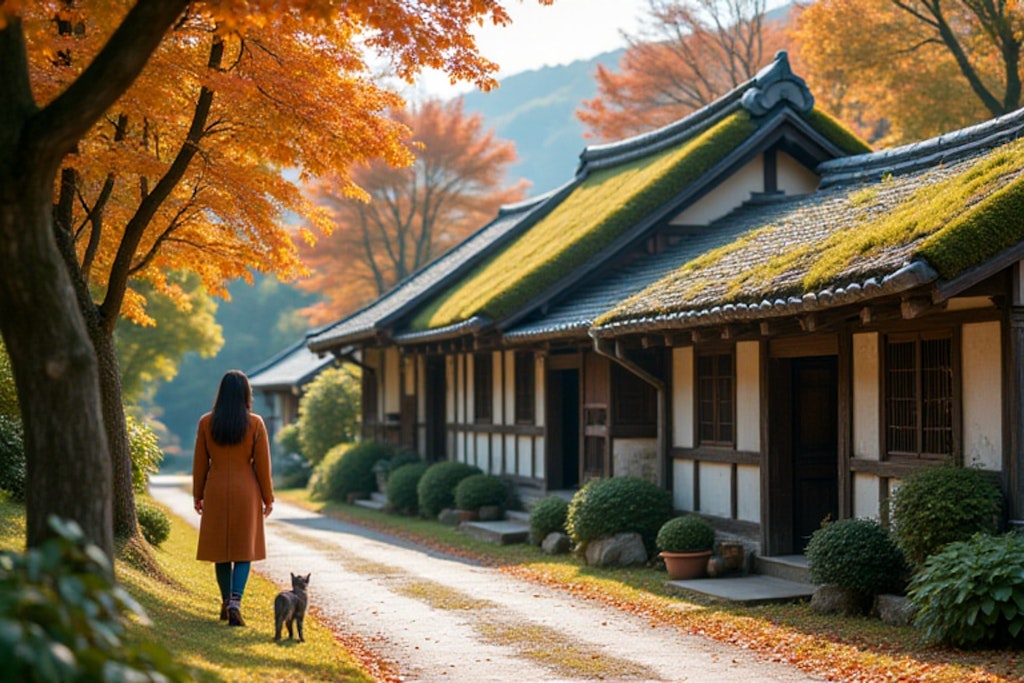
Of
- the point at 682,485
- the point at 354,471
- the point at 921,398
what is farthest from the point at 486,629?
the point at 354,471

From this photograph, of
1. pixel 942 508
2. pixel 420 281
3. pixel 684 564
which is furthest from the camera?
pixel 420 281

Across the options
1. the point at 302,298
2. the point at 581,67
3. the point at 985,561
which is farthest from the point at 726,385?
the point at 581,67

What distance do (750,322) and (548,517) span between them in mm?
5423

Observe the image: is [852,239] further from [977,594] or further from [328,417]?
[328,417]

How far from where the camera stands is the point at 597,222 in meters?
19.3

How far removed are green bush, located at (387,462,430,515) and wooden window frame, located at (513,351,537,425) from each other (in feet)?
11.9

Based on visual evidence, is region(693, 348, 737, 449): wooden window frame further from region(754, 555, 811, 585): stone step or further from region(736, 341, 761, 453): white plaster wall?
region(754, 555, 811, 585): stone step

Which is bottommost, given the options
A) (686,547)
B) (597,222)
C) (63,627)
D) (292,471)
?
(292,471)

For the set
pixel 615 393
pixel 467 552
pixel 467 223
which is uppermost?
pixel 467 223

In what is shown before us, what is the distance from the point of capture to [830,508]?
1402 cm

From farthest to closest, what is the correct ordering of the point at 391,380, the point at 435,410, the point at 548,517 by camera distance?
the point at 391,380 → the point at 435,410 → the point at 548,517

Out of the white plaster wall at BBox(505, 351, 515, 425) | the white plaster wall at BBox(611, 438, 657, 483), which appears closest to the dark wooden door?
the white plaster wall at BBox(611, 438, 657, 483)

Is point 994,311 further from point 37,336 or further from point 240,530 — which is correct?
point 37,336

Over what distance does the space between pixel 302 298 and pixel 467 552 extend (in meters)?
58.7
